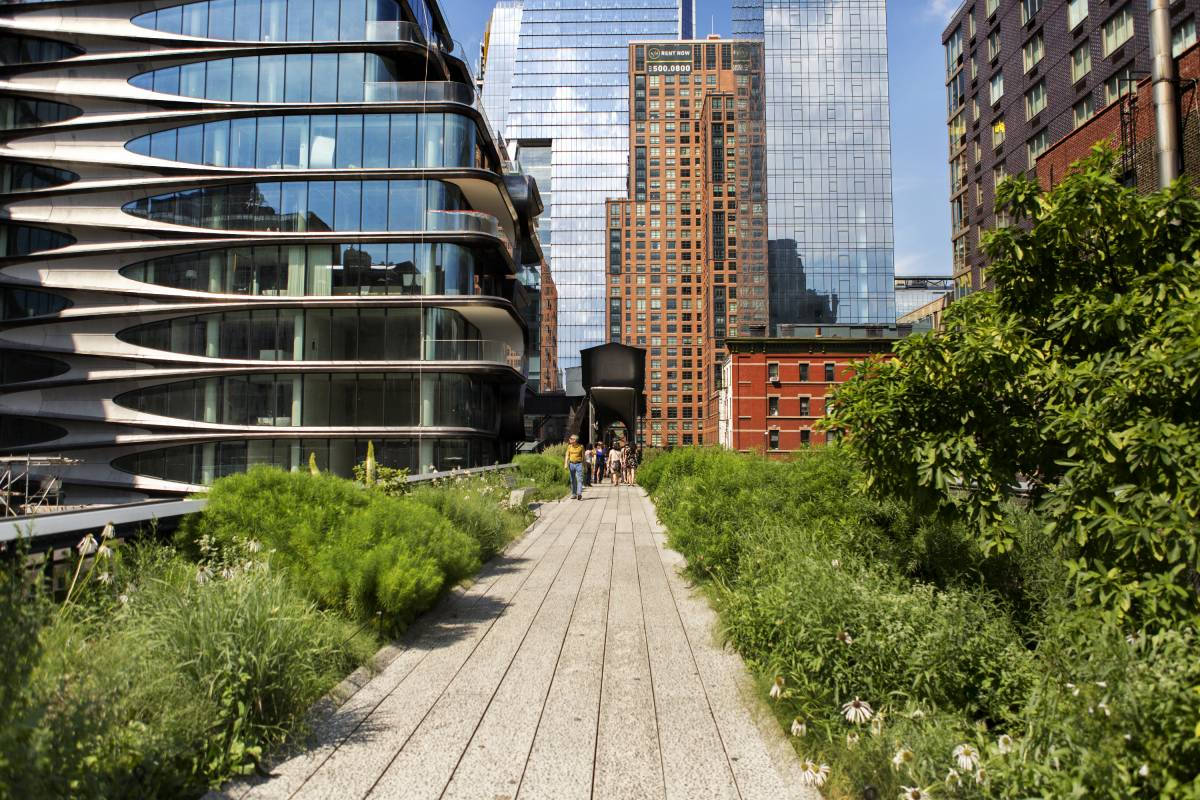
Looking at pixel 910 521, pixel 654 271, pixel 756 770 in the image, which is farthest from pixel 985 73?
pixel 654 271

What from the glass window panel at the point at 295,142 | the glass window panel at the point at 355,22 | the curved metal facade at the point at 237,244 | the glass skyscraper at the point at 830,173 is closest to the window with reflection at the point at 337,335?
the curved metal facade at the point at 237,244

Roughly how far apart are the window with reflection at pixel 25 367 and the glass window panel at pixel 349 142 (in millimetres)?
18259

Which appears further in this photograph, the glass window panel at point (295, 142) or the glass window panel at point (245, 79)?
the glass window panel at point (245, 79)

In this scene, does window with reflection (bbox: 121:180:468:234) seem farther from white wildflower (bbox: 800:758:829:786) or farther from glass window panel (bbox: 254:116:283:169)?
white wildflower (bbox: 800:758:829:786)

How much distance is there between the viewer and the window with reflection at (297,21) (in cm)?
3581

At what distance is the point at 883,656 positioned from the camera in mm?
3982

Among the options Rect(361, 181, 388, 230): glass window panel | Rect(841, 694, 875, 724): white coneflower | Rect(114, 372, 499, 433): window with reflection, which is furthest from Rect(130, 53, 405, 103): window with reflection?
Rect(841, 694, 875, 724): white coneflower

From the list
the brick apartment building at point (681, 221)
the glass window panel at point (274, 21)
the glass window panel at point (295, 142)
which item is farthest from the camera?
the brick apartment building at point (681, 221)

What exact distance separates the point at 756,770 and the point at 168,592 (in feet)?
12.2

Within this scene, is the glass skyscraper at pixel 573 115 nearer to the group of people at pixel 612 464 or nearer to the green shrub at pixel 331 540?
the group of people at pixel 612 464

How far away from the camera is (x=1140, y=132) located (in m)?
19.9

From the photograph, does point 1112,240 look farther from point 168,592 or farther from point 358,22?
point 358,22

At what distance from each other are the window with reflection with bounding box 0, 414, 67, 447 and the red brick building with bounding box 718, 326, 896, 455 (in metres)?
52.9

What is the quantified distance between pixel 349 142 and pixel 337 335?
923cm
